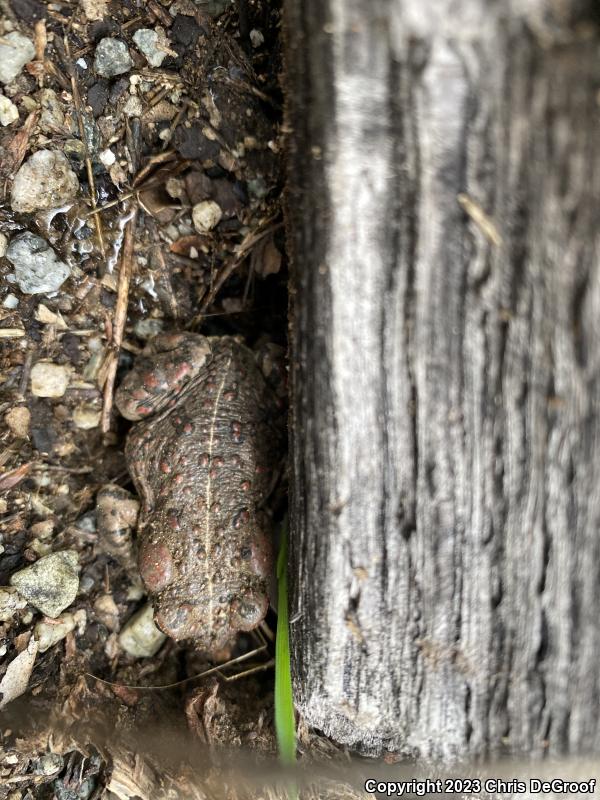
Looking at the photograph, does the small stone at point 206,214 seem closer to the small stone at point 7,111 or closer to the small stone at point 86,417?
the small stone at point 7,111

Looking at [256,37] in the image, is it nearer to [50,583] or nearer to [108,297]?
[108,297]

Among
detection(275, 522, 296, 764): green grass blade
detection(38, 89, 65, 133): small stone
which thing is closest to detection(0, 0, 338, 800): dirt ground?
detection(38, 89, 65, 133): small stone

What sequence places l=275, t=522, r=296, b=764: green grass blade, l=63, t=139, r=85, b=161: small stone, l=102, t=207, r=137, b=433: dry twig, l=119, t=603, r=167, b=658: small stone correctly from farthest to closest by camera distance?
l=119, t=603, r=167, b=658: small stone, l=102, t=207, r=137, b=433: dry twig, l=63, t=139, r=85, b=161: small stone, l=275, t=522, r=296, b=764: green grass blade

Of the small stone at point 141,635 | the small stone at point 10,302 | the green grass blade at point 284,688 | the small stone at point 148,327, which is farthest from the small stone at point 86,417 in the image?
the green grass blade at point 284,688

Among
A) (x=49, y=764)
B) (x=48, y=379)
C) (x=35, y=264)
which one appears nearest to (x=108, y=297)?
(x=35, y=264)

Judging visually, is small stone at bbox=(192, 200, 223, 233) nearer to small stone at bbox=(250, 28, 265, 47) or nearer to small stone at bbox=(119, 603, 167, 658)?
small stone at bbox=(250, 28, 265, 47)
